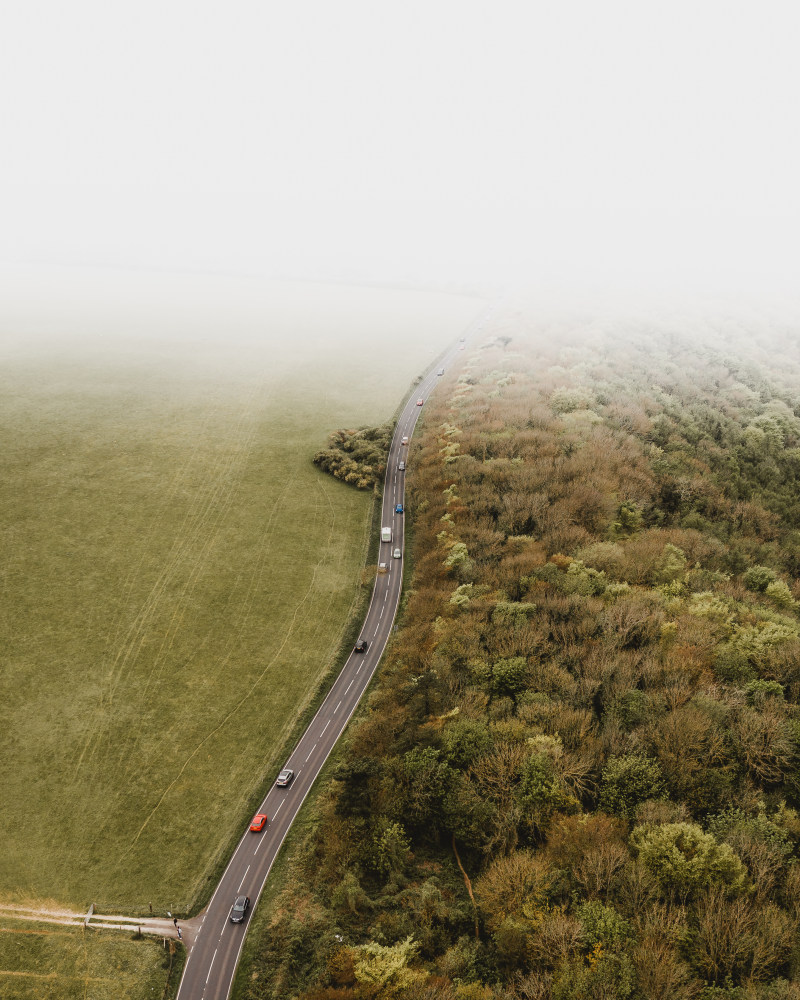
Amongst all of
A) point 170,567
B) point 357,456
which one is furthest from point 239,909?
point 357,456

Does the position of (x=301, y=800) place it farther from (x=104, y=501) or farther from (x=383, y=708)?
(x=104, y=501)

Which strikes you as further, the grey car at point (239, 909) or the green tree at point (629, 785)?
the grey car at point (239, 909)

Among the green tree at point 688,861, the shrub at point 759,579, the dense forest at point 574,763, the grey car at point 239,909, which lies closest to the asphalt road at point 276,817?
the grey car at point 239,909

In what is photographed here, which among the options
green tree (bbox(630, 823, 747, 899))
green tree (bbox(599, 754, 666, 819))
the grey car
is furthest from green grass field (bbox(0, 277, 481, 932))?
green tree (bbox(630, 823, 747, 899))

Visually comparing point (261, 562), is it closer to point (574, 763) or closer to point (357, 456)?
point (357, 456)

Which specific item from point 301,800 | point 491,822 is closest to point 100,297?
point 301,800

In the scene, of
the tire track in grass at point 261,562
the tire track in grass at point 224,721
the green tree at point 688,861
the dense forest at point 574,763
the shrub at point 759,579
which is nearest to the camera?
the dense forest at point 574,763

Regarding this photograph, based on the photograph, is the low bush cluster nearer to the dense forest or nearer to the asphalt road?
the asphalt road

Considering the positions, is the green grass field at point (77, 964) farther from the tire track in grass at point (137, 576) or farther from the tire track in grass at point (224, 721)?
the tire track in grass at point (137, 576)

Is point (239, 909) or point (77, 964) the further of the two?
point (239, 909)
